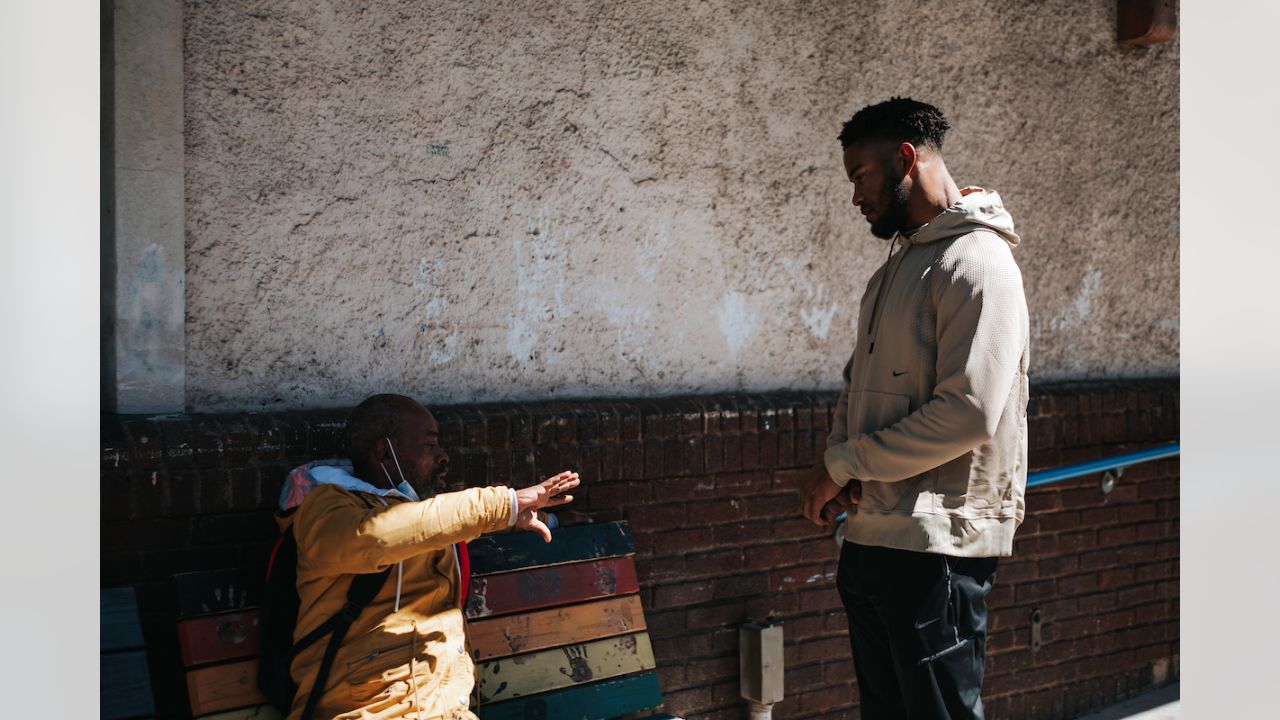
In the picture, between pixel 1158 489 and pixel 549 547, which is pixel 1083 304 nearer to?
pixel 1158 489

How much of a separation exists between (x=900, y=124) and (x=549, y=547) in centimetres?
158

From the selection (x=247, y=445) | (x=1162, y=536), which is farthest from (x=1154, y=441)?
(x=247, y=445)

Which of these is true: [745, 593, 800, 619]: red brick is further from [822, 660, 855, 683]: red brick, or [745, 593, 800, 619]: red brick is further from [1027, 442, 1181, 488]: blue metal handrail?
[1027, 442, 1181, 488]: blue metal handrail

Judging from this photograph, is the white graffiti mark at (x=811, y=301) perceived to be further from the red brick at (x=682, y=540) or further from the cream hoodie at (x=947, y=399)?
the cream hoodie at (x=947, y=399)

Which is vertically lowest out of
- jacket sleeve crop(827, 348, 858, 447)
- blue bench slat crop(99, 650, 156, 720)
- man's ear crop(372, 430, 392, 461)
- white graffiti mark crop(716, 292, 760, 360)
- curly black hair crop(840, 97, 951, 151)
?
blue bench slat crop(99, 650, 156, 720)

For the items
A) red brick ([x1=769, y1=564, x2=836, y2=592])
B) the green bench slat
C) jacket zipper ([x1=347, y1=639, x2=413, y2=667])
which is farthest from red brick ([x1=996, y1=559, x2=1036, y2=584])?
jacket zipper ([x1=347, y1=639, x2=413, y2=667])

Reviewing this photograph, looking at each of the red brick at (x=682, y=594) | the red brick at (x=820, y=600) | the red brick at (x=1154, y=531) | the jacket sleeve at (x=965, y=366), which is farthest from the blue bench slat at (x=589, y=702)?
the red brick at (x=1154, y=531)

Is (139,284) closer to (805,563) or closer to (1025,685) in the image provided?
(805,563)

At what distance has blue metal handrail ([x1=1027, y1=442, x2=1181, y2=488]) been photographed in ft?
14.8

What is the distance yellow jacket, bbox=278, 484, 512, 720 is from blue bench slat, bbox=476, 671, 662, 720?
1.48ft

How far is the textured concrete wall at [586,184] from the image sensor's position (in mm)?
3314

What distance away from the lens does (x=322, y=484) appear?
2883 mm

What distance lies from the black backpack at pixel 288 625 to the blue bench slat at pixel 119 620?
11.6 inches

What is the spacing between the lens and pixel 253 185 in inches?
129
